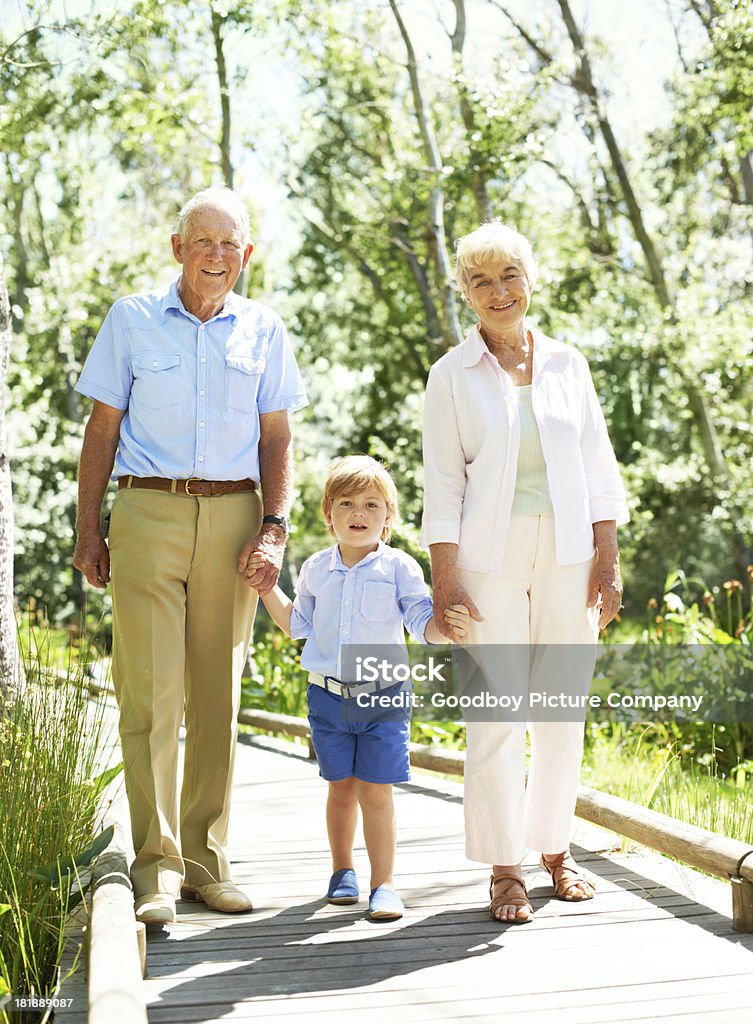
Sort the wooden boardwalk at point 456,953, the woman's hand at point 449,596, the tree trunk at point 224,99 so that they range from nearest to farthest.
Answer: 1. the wooden boardwalk at point 456,953
2. the woman's hand at point 449,596
3. the tree trunk at point 224,99

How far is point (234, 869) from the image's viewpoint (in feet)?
13.3

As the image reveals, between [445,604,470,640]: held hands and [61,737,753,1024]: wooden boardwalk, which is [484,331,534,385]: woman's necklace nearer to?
[445,604,470,640]: held hands

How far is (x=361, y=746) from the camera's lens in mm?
3396

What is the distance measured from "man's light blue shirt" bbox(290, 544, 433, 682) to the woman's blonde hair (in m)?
0.87

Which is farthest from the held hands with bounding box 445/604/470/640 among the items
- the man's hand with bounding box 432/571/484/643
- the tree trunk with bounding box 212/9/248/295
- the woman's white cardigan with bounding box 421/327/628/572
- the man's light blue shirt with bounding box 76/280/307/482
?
the tree trunk with bounding box 212/9/248/295

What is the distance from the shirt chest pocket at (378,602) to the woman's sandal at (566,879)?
36.1 inches

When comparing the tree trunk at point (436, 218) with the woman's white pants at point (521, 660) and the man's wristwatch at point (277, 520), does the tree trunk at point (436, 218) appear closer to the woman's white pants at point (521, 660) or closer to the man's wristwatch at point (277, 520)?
the man's wristwatch at point (277, 520)

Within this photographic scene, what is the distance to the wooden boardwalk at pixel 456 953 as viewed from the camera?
8.67 feet

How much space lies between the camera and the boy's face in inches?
137

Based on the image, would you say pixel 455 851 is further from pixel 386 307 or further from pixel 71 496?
pixel 386 307

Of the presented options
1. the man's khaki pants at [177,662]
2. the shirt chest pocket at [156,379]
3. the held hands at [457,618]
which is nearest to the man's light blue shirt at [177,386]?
the shirt chest pocket at [156,379]

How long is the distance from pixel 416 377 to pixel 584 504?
18.6 metres

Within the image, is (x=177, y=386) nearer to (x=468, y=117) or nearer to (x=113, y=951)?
(x=113, y=951)

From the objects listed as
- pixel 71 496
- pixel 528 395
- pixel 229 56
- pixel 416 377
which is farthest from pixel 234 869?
pixel 416 377
